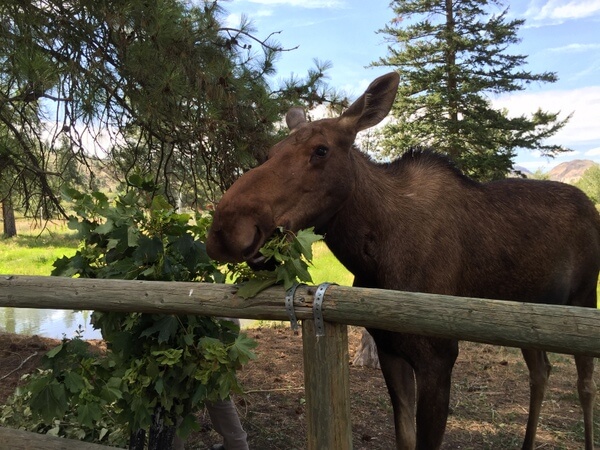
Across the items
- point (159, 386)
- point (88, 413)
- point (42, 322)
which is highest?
point (159, 386)

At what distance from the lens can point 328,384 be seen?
2.04 metres

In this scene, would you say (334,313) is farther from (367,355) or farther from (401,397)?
(367,355)

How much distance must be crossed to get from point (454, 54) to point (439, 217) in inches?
542

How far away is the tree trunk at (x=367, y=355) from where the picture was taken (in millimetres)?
6305

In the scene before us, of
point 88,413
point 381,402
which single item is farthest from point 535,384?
point 88,413

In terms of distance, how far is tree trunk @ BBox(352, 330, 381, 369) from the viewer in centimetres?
630

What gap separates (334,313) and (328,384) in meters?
0.29

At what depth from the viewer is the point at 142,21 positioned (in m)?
4.14

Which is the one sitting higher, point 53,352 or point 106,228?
point 106,228

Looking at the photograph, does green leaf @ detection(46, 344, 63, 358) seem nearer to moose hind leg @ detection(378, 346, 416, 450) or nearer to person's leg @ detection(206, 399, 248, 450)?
person's leg @ detection(206, 399, 248, 450)

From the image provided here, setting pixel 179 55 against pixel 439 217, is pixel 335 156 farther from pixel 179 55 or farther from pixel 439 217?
pixel 179 55

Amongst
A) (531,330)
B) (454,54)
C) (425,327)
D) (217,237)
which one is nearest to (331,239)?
(217,237)

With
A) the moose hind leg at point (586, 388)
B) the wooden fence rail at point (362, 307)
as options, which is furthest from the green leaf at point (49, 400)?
the moose hind leg at point (586, 388)

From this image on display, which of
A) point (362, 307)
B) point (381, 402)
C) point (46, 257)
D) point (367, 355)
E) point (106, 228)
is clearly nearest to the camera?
point (362, 307)
